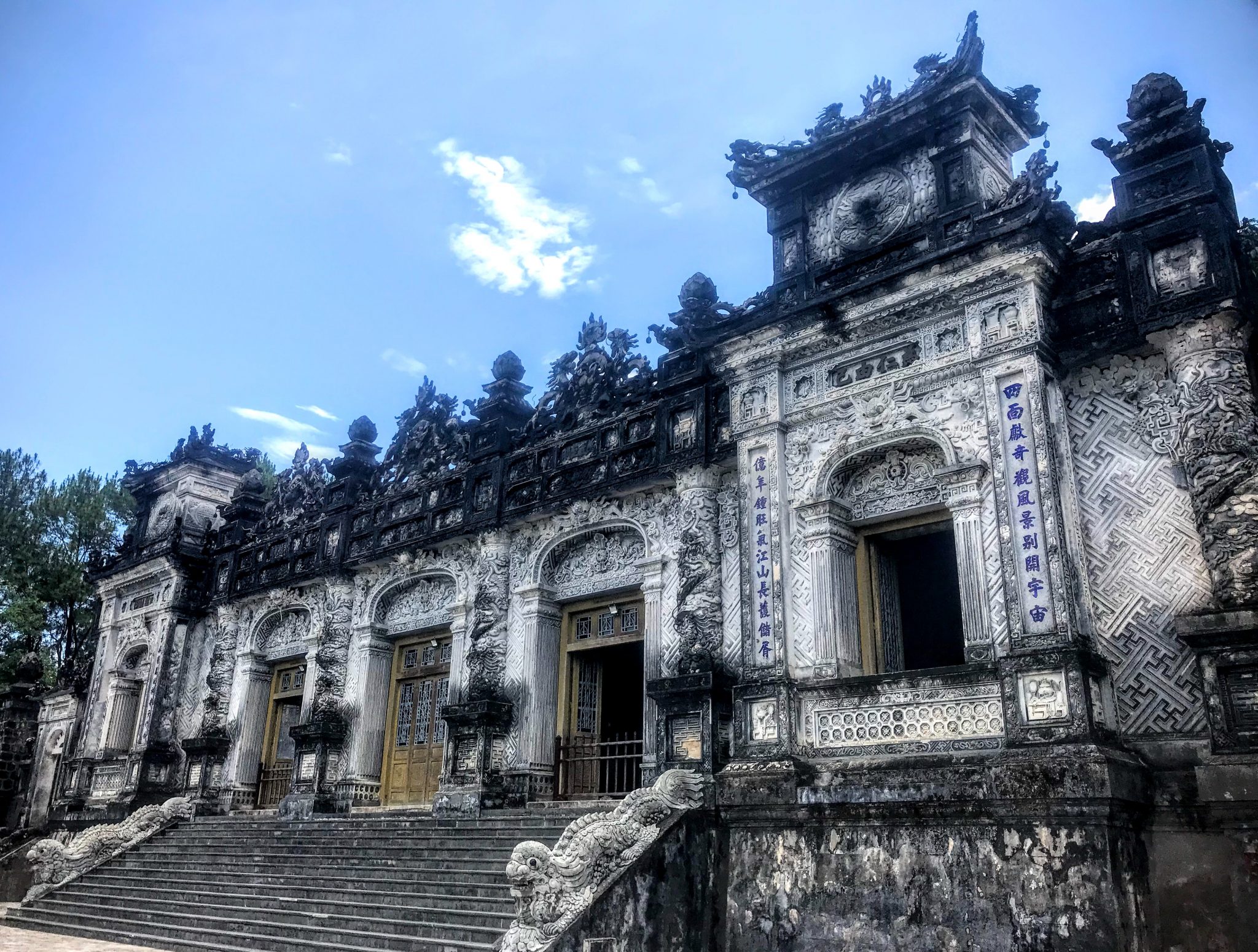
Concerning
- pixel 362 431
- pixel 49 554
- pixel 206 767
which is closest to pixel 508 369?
pixel 362 431

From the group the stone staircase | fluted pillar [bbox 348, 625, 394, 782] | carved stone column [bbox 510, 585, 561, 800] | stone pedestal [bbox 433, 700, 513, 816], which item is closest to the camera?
the stone staircase

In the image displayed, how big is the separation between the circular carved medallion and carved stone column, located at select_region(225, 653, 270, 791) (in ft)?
40.5

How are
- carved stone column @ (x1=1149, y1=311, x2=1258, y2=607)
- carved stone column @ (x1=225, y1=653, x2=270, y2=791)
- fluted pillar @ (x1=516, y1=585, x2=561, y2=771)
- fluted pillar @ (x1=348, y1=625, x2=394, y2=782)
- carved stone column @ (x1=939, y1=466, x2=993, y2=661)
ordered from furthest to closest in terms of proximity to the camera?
carved stone column @ (x1=225, y1=653, x2=270, y2=791), fluted pillar @ (x1=348, y1=625, x2=394, y2=782), fluted pillar @ (x1=516, y1=585, x2=561, y2=771), carved stone column @ (x1=939, y1=466, x2=993, y2=661), carved stone column @ (x1=1149, y1=311, x2=1258, y2=607)

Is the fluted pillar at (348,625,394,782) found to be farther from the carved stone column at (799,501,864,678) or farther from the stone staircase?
the carved stone column at (799,501,864,678)

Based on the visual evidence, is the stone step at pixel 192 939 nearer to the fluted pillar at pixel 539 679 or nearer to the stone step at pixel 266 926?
the stone step at pixel 266 926

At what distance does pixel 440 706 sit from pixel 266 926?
4.77m

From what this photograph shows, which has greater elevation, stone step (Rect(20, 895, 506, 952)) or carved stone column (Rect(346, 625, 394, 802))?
carved stone column (Rect(346, 625, 394, 802))

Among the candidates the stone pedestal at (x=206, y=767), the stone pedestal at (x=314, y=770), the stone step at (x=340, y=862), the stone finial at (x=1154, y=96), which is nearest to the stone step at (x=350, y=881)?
the stone step at (x=340, y=862)

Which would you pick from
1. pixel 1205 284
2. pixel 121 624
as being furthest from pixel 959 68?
pixel 121 624

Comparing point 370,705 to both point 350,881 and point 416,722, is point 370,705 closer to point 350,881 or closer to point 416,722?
point 416,722

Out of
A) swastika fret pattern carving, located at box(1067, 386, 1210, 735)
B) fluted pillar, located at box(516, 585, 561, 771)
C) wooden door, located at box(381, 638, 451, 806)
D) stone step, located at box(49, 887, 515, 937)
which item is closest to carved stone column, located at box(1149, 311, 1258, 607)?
swastika fret pattern carving, located at box(1067, 386, 1210, 735)

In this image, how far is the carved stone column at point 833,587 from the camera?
1005 centimetres

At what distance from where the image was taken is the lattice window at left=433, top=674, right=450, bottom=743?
48.6 ft

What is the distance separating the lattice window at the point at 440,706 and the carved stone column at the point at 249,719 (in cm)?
439
